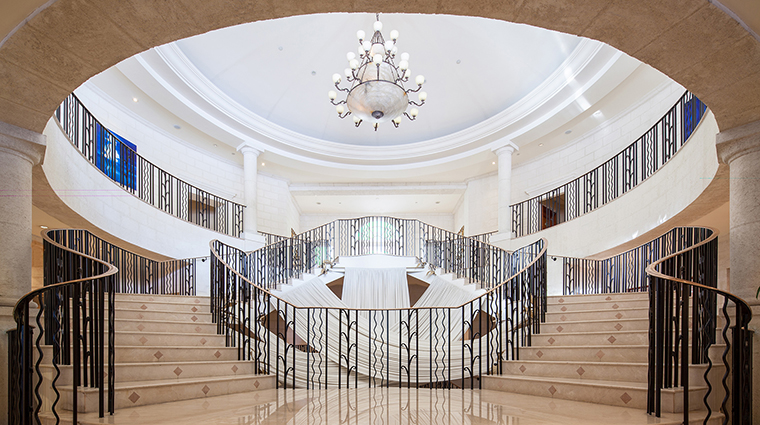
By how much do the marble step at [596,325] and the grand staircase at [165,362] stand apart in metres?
3.08

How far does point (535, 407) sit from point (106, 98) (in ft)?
31.5

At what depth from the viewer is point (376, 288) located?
990 centimetres

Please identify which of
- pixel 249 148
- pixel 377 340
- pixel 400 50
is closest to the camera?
pixel 377 340

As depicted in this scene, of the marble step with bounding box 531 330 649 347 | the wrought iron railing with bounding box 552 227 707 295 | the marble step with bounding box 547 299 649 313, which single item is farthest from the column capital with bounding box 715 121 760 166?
the wrought iron railing with bounding box 552 227 707 295

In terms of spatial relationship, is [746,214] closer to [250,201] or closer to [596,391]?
[596,391]

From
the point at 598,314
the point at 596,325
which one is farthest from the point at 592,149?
the point at 596,325

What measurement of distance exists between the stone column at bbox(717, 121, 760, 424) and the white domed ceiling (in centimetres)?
629

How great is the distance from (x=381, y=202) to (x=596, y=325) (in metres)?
11.5

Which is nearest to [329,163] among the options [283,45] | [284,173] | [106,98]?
[284,173]

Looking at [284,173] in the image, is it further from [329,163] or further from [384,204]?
[384,204]

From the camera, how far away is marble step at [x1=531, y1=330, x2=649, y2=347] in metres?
4.61

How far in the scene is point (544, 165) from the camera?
41.1ft

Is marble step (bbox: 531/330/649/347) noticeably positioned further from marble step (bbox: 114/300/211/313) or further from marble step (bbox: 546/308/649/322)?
marble step (bbox: 114/300/211/313)

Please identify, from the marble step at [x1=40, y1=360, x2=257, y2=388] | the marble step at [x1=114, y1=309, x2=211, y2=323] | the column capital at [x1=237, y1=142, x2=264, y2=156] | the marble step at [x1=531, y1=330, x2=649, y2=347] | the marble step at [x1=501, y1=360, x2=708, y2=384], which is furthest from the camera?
the column capital at [x1=237, y1=142, x2=264, y2=156]
